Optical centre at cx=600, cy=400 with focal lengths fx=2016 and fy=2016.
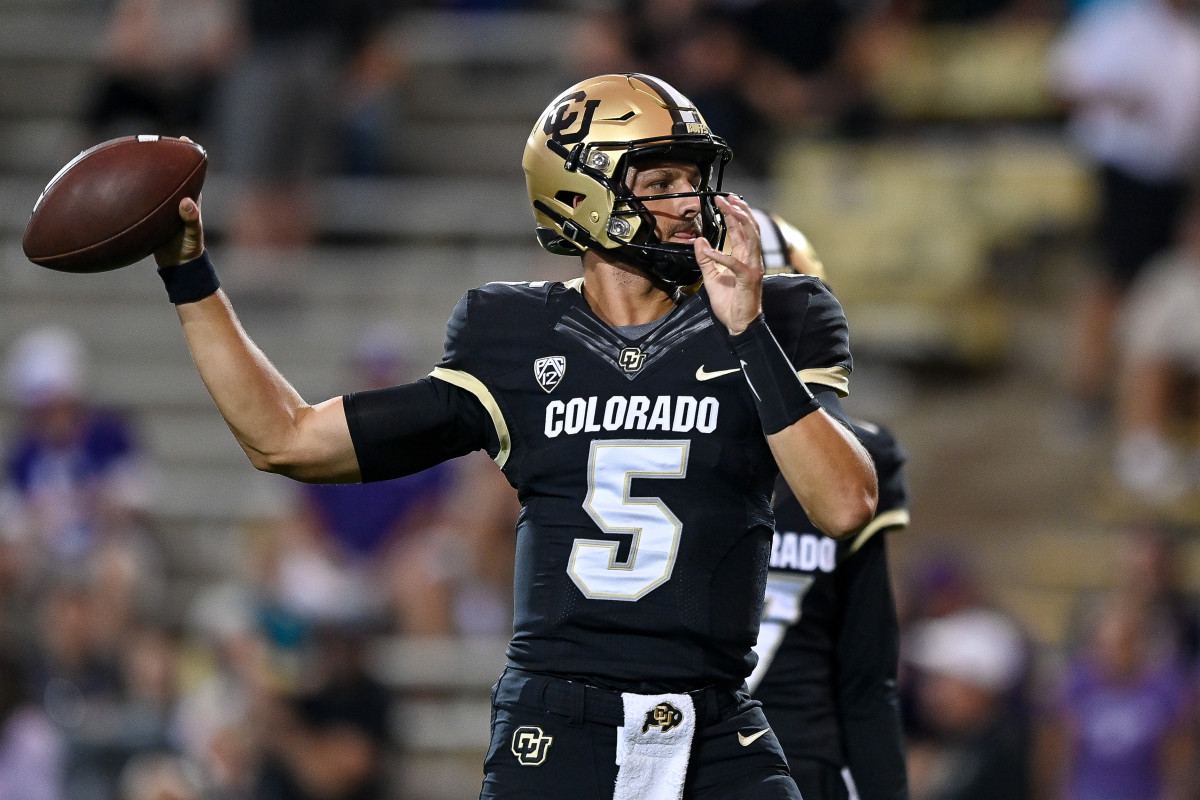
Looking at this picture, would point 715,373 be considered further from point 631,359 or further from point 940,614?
point 940,614

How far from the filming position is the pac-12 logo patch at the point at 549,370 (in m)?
3.61

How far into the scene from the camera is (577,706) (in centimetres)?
345

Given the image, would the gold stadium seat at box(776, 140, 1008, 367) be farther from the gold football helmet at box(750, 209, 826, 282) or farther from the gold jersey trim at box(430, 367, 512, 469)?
the gold jersey trim at box(430, 367, 512, 469)

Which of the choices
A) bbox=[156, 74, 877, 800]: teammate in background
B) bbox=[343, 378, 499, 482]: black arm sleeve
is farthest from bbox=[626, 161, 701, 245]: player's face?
bbox=[343, 378, 499, 482]: black arm sleeve

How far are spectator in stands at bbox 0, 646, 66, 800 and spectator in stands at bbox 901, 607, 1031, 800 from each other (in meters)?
3.36

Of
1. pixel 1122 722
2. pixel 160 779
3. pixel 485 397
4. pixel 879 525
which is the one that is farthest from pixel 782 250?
pixel 160 779

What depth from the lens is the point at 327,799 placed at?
25.4 ft

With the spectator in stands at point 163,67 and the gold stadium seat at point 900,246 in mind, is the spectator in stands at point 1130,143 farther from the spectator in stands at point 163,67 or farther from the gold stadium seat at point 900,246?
the spectator in stands at point 163,67

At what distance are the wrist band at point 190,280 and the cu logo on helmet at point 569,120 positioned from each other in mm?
689

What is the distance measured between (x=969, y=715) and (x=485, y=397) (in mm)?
4425

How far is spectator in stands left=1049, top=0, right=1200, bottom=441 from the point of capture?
915cm

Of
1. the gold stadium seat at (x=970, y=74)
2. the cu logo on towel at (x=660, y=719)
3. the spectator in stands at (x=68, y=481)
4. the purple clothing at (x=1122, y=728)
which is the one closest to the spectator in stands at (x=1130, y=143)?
the gold stadium seat at (x=970, y=74)

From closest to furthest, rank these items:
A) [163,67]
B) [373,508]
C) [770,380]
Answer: [770,380], [373,508], [163,67]

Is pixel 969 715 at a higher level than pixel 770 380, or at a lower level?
lower
